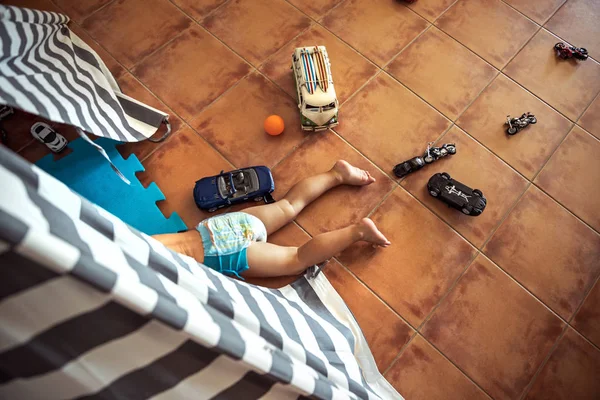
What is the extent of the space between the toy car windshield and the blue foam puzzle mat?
0.15 meters

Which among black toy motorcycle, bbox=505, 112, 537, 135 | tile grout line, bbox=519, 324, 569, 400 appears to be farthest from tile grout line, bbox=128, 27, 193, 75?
tile grout line, bbox=519, 324, 569, 400

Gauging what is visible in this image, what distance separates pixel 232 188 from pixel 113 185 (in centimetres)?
33

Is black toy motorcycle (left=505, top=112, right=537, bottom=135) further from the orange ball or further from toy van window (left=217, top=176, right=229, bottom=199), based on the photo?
toy van window (left=217, top=176, right=229, bottom=199)

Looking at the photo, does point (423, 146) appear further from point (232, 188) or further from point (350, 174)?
point (232, 188)

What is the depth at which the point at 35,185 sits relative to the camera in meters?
0.45

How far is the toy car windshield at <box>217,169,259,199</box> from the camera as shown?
1.11m

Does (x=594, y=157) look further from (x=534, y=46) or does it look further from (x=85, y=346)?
(x=85, y=346)

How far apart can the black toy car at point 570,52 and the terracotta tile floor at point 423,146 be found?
0.02m

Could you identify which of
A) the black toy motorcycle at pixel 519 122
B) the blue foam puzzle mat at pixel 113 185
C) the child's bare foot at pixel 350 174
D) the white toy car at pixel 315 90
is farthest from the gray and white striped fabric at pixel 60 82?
the black toy motorcycle at pixel 519 122

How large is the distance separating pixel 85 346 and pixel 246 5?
129 cm

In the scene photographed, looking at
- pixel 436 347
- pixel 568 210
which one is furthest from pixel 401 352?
pixel 568 210

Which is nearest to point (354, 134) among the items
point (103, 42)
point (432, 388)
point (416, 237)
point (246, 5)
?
point (416, 237)

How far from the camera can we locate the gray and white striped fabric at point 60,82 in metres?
0.85

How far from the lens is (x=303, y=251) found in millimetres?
1046
